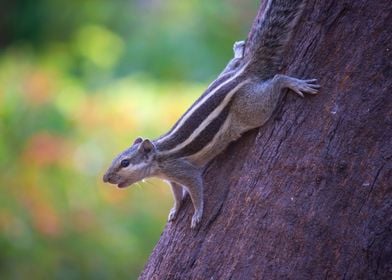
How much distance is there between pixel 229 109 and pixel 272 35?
0.37 m

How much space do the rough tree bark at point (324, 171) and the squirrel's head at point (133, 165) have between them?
67 cm

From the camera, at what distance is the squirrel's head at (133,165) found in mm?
3561

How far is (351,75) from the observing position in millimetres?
2824

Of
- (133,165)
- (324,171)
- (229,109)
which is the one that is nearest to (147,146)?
(133,165)

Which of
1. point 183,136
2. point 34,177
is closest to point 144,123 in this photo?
point 34,177

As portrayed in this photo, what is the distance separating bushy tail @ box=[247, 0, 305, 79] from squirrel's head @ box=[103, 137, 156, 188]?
71 centimetres

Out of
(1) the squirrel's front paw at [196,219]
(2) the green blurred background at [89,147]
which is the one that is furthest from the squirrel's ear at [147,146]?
(2) the green blurred background at [89,147]

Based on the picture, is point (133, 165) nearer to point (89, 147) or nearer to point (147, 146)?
point (147, 146)

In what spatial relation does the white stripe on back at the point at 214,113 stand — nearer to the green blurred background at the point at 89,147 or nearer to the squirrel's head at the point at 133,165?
the squirrel's head at the point at 133,165

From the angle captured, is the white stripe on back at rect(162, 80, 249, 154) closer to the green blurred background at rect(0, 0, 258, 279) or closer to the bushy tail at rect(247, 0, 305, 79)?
the bushy tail at rect(247, 0, 305, 79)

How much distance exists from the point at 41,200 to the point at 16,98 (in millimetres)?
1053

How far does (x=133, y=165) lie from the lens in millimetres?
3602

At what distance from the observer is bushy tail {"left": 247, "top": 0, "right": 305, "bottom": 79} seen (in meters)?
3.01

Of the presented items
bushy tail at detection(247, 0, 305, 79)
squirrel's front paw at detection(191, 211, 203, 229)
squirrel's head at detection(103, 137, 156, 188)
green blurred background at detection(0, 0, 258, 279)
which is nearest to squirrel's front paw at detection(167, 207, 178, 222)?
squirrel's front paw at detection(191, 211, 203, 229)
